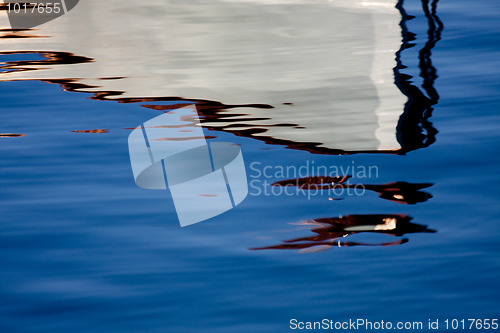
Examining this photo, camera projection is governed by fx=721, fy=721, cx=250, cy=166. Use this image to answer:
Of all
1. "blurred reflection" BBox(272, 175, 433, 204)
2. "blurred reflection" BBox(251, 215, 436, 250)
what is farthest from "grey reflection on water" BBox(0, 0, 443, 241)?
"blurred reflection" BBox(251, 215, 436, 250)

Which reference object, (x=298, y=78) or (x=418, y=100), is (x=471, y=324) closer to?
(x=418, y=100)

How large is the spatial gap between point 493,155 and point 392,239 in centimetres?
90

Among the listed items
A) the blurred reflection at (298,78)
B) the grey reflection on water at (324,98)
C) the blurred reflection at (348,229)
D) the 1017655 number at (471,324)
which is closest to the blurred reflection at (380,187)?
the grey reflection on water at (324,98)

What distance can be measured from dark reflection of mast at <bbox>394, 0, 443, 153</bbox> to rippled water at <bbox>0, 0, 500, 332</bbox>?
0.01m

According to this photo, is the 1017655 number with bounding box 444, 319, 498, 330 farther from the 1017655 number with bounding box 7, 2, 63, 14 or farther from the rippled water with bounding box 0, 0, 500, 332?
the 1017655 number with bounding box 7, 2, 63, 14

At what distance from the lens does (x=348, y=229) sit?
2.50m

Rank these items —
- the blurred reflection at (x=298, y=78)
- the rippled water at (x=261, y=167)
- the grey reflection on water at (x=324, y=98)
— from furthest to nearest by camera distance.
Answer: the blurred reflection at (x=298, y=78), the grey reflection on water at (x=324, y=98), the rippled water at (x=261, y=167)

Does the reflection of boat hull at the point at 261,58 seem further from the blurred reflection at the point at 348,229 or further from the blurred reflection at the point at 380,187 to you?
the blurred reflection at the point at 348,229

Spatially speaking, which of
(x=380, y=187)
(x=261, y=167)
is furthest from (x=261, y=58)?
(x=380, y=187)

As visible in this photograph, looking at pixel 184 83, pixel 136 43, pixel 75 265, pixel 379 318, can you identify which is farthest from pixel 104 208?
pixel 136 43

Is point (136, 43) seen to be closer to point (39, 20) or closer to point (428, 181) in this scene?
point (39, 20)

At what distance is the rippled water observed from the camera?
2141 mm

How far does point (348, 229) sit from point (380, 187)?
351 millimetres

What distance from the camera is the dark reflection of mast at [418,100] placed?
3.24 metres
